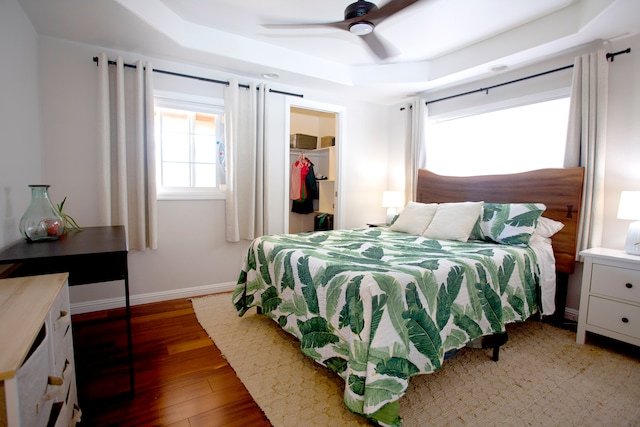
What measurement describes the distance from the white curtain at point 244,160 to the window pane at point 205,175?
0.88 ft

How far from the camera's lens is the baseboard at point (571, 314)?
274 centimetres

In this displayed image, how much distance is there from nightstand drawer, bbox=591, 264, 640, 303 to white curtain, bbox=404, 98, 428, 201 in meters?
2.05

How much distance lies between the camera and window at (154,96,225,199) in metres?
3.20

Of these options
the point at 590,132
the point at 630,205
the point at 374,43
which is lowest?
the point at 630,205

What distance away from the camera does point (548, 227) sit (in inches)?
106

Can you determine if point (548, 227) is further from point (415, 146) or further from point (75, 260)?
point (75, 260)

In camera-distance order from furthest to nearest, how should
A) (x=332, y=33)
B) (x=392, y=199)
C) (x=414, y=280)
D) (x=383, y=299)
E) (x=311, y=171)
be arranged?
(x=311, y=171)
(x=392, y=199)
(x=332, y=33)
(x=414, y=280)
(x=383, y=299)

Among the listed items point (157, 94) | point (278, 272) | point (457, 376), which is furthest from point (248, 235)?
point (457, 376)

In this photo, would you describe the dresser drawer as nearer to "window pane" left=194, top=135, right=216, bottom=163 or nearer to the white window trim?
"window pane" left=194, top=135, right=216, bottom=163

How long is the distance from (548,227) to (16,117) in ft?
13.3

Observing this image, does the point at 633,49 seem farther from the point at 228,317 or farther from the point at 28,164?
the point at 28,164

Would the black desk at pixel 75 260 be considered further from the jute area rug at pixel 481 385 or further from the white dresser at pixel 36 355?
the jute area rug at pixel 481 385

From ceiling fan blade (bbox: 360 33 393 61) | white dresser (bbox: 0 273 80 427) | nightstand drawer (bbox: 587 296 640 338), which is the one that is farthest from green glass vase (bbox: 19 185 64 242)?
nightstand drawer (bbox: 587 296 640 338)

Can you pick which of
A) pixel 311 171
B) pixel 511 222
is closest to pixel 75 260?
pixel 511 222
